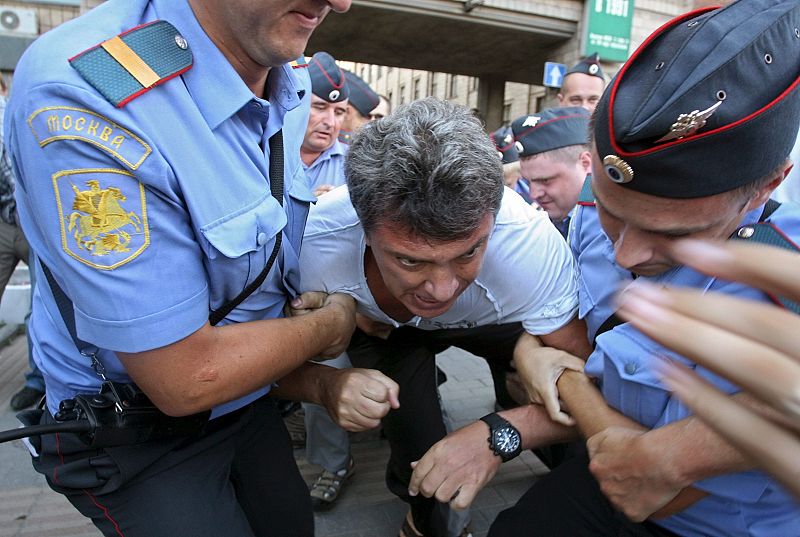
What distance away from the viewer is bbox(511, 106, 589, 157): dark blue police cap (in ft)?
10.0

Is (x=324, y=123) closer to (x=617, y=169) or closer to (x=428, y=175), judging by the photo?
(x=428, y=175)

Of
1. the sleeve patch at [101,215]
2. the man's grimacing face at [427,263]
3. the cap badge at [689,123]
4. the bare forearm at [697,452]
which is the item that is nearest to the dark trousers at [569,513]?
the bare forearm at [697,452]

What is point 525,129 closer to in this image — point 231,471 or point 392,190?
point 392,190

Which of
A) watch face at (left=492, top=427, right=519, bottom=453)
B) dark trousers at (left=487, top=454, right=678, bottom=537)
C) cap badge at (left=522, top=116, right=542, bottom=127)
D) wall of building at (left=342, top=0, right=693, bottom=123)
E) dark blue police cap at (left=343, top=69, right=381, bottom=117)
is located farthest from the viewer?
wall of building at (left=342, top=0, right=693, bottom=123)

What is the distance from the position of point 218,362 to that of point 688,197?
46.2 inches

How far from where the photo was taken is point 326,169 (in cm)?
385

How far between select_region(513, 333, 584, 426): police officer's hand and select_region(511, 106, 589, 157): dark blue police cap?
1412 mm

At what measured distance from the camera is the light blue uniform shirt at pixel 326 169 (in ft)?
12.5

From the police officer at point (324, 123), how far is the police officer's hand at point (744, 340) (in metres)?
3.26

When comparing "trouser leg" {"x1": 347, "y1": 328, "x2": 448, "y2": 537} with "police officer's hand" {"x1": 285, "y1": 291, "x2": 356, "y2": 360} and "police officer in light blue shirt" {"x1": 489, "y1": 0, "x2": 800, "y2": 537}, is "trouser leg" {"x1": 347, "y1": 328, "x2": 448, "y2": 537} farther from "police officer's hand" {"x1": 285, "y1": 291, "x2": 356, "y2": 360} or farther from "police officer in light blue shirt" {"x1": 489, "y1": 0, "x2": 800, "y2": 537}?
"police officer in light blue shirt" {"x1": 489, "y1": 0, "x2": 800, "y2": 537}

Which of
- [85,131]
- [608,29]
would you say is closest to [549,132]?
[85,131]

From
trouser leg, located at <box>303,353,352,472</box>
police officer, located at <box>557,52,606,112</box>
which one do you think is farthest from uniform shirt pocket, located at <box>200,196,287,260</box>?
police officer, located at <box>557,52,606,112</box>

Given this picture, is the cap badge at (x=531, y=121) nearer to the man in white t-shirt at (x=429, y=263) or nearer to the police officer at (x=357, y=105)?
the man in white t-shirt at (x=429, y=263)

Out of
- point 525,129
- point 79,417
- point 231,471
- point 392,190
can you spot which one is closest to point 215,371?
point 79,417
